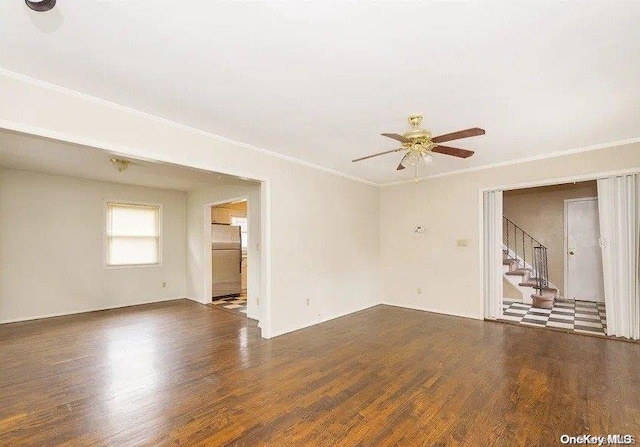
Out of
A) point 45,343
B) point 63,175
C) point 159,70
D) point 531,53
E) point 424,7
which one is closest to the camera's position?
point 424,7

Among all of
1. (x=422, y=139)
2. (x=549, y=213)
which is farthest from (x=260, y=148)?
(x=549, y=213)

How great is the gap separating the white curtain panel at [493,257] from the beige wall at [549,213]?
234cm

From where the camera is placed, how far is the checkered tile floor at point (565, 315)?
4504 millimetres

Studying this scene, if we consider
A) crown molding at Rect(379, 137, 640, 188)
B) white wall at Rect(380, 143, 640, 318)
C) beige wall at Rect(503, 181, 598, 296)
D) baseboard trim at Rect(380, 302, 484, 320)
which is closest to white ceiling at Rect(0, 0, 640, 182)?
crown molding at Rect(379, 137, 640, 188)

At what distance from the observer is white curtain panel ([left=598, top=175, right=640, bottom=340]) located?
381 cm

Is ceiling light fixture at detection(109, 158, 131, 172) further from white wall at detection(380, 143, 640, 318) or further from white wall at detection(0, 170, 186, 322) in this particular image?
white wall at detection(380, 143, 640, 318)

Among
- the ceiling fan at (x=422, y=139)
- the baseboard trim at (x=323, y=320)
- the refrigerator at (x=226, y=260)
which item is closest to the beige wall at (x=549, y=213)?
the baseboard trim at (x=323, y=320)

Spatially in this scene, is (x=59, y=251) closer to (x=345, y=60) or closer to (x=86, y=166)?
(x=86, y=166)

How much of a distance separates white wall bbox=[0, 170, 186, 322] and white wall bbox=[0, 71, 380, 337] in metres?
3.84

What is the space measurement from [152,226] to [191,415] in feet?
17.6

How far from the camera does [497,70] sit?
224 cm

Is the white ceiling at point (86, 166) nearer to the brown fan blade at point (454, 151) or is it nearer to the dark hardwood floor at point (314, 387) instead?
the dark hardwood floor at point (314, 387)

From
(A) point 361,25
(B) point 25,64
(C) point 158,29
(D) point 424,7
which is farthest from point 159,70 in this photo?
(D) point 424,7

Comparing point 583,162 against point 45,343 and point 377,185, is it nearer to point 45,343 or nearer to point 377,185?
point 377,185
